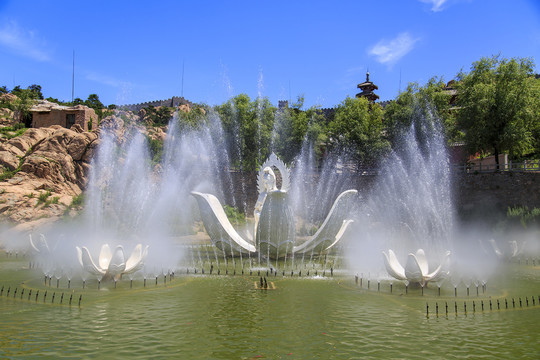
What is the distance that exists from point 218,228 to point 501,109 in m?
21.2

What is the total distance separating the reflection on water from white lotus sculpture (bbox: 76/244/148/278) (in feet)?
2.27

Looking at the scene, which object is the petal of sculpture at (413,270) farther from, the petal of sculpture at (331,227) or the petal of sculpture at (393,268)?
the petal of sculpture at (331,227)

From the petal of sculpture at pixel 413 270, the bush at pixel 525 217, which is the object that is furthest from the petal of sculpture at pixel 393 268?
the bush at pixel 525 217

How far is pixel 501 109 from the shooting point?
26141mm

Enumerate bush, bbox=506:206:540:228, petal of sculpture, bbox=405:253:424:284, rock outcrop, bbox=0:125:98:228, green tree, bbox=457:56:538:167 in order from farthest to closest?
green tree, bbox=457:56:538:167
rock outcrop, bbox=0:125:98:228
bush, bbox=506:206:540:228
petal of sculpture, bbox=405:253:424:284

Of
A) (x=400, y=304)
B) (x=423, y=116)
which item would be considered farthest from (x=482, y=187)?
(x=400, y=304)

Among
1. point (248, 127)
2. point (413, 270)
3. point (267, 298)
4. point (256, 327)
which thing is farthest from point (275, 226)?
point (248, 127)

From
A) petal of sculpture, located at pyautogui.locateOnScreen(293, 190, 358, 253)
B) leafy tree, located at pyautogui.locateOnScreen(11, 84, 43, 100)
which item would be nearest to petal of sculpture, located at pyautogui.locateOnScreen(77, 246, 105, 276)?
petal of sculpture, located at pyautogui.locateOnScreen(293, 190, 358, 253)

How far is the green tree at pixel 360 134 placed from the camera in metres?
32.9

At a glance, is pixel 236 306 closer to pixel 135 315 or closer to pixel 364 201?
pixel 135 315

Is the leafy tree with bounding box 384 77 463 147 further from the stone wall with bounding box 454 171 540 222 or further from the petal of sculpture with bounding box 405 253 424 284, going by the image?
the petal of sculpture with bounding box 405 253 424 284

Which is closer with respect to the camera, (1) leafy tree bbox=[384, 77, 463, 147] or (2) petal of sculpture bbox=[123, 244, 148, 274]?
(2) petal of sculpture bbox=[123, 244, 148, 274]

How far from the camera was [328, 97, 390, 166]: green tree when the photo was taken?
108 feet

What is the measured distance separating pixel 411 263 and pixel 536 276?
17.0 ft
